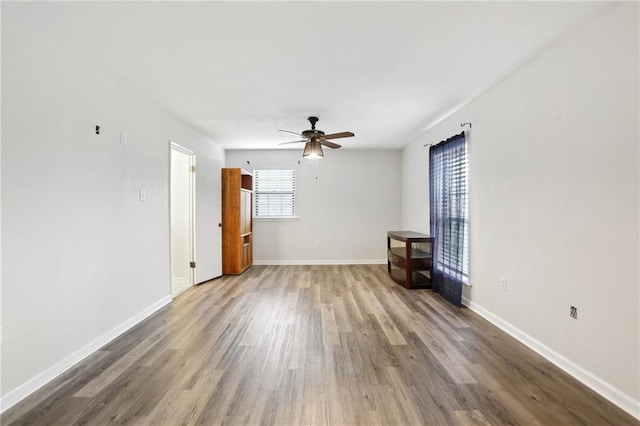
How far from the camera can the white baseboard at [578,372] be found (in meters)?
1.69

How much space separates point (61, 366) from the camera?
2.13m

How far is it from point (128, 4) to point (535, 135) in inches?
120

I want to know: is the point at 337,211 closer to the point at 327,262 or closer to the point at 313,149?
the point at 327,262

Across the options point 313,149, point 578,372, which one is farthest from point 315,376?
point 313,149

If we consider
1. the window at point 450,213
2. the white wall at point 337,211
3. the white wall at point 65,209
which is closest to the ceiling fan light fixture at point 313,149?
the window at point 450,213

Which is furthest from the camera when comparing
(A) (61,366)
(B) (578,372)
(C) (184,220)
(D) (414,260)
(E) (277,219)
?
(E) (277,219)

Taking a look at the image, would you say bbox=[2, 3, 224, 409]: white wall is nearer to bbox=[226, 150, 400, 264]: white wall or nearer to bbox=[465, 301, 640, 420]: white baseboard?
bbox=[226, 150, 400, 264]: white wall

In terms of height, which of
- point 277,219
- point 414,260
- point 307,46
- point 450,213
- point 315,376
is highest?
point 307,46

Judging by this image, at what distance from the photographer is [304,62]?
2434 mm

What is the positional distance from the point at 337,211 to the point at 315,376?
434cm

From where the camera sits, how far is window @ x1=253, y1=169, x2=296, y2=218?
620 cm

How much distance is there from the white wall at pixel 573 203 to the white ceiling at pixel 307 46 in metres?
0.27

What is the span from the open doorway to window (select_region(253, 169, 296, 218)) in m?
1.84

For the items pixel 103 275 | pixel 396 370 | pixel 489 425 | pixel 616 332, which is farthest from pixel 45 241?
pixel 616 332
